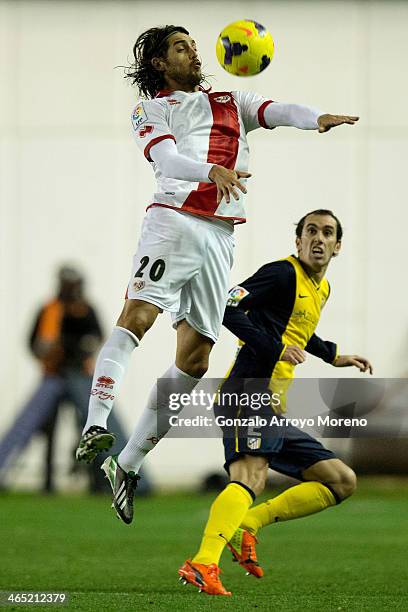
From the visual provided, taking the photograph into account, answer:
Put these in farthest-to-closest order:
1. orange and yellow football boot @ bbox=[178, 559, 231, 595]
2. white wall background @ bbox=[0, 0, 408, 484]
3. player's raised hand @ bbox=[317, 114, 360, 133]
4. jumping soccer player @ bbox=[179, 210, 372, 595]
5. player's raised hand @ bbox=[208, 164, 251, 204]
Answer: white wall background @ bbox=[0, 0, 408, 484]
jumping soccer player @ bbox=[179, 210, 372, 595]
orange and yellow football boot @ bbox=[178, 559, 231, 595]
player's raised hand @ bbox=[317, 114, 360, 133]
player's raised hand @ bbox=[208, 164, 251, 204]

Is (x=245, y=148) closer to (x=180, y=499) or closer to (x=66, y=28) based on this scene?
(x=180, y=499)

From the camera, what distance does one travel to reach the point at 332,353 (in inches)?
241

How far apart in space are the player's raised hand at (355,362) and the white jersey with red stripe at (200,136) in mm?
953

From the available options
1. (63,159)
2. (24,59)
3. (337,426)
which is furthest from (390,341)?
(337,426)

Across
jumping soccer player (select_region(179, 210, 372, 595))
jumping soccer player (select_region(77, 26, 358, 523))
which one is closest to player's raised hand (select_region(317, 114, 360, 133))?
jumping soccer player (select_region(77, 26, 358, 523))

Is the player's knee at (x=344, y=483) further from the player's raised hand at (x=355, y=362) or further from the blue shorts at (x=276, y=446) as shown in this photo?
the player's raised hand at (x=355, y=362)

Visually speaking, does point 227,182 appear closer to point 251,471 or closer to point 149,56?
point 149,56

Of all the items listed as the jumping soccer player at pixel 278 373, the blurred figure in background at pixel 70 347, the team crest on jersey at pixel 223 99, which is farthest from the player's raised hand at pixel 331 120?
the blurred figure in background at pixel 70 347

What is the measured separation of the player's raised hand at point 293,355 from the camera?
5.52 meters

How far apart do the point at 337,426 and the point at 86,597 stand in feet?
5.35

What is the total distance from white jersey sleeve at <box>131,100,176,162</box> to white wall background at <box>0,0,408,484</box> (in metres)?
6.09

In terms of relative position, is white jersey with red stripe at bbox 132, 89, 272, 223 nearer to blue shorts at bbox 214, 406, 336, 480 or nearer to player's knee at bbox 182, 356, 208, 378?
player's knee at bbox 182, 356, 208, 378

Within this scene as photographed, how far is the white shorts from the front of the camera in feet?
17.4

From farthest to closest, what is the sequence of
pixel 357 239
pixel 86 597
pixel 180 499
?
pixel 357 239, pixel 180 499, pixel 86 597
